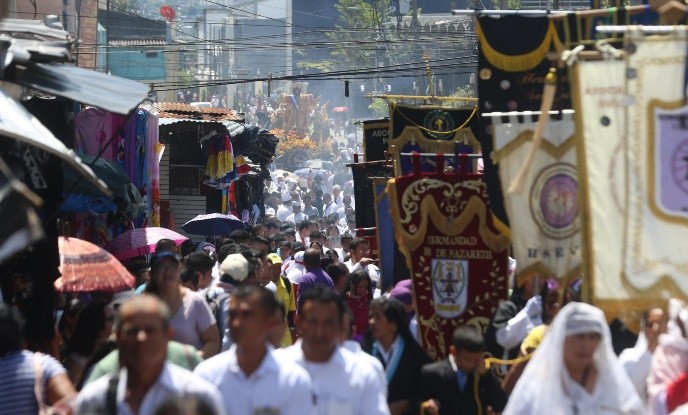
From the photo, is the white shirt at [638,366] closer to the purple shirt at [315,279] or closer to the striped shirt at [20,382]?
the striped shirt at [20,382]

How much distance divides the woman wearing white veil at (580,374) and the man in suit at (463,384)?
1.47 m

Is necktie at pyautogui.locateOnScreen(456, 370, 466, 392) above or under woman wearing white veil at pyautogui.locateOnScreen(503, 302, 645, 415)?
under

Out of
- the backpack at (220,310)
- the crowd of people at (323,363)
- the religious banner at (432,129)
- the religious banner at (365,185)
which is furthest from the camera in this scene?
the religious banner at (365,185)

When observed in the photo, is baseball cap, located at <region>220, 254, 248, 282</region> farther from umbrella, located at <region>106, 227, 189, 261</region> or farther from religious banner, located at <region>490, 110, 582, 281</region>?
umbrella, located at <region>106, 227, 189, 261</region>

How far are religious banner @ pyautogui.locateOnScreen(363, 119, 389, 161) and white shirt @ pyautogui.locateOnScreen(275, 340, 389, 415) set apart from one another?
1283cm

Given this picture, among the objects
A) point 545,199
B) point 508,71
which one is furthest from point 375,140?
point 545,199

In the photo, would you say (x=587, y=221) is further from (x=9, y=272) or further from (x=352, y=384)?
(x=9, y=272)

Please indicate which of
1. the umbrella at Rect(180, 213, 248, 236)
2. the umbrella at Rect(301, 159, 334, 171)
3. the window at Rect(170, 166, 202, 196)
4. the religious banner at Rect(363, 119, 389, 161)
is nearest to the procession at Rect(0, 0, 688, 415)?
the religious banner at Rect(363, 119, 389, 161)

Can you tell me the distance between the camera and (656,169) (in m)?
6.64

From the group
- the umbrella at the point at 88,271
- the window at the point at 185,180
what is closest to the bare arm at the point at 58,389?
the umbrella at the point at 88,271

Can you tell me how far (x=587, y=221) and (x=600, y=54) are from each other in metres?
0.79

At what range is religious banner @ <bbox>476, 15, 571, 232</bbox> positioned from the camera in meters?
9.38

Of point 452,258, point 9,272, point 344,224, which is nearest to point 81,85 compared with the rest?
point 9,272

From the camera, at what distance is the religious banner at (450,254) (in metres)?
10.6
